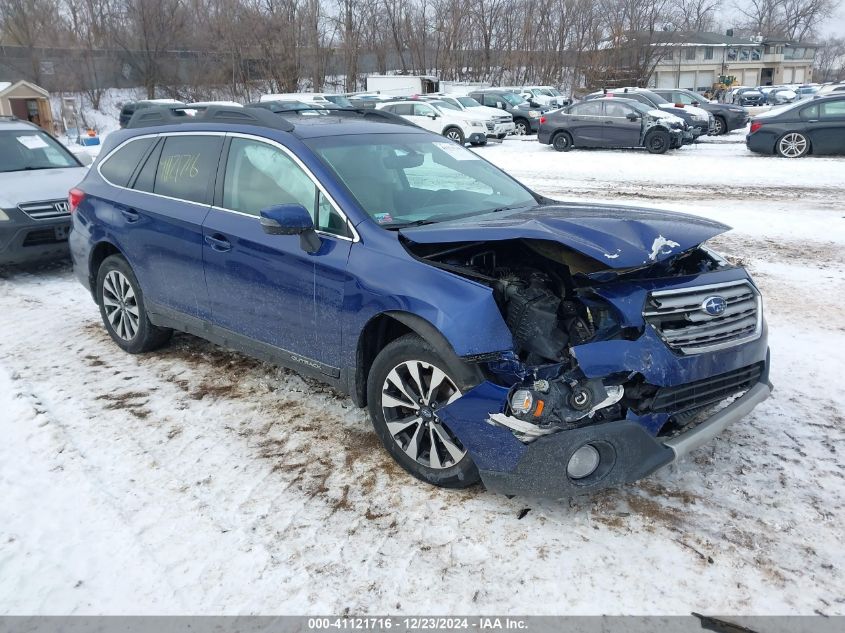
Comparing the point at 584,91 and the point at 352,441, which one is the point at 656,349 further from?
the point at 584,91

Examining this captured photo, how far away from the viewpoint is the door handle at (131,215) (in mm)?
5104

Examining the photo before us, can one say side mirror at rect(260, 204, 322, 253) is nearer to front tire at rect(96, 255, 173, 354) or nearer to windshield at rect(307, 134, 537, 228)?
windshield at rect(307, 134, 537, 228)

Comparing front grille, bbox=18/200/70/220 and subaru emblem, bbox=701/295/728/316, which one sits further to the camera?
front grille, bbox=18/200/70/220

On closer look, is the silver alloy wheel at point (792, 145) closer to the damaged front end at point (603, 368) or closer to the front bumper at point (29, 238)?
the damaged front end at point (603, 368)

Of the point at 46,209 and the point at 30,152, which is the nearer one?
the point at 46,209

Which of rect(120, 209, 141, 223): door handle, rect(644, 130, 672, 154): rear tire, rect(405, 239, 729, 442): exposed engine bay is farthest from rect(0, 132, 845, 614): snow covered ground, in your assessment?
rect(644, 130, 672, 154): rear tire

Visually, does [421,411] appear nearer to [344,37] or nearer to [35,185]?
[35,185]

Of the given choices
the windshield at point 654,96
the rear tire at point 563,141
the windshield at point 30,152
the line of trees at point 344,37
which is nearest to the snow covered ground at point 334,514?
the windshield at point 30,152

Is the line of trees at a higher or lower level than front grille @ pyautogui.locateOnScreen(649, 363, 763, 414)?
higher

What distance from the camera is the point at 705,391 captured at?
3.29 meters

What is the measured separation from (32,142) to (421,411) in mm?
8362

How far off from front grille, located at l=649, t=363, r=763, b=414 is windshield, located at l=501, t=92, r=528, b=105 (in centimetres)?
2970

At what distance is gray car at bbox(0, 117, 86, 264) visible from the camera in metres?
7.62

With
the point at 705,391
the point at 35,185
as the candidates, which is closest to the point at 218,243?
the point at 705,391
